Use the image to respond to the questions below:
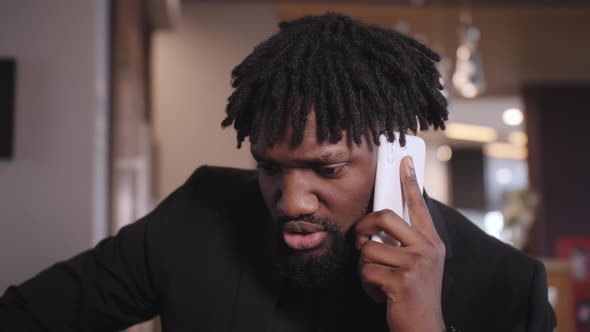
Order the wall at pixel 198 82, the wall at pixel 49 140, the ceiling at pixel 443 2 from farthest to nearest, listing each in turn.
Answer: the ceiling at pixel 443 2
the wall at pixel 198 82
the wall at pixel 49 140

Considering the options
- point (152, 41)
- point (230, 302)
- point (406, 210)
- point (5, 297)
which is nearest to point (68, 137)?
point (5, 297)

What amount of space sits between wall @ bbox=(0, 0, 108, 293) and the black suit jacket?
40 centimetres

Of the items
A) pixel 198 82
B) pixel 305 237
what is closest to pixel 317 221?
pixel 305 237

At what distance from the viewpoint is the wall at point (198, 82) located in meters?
4.46

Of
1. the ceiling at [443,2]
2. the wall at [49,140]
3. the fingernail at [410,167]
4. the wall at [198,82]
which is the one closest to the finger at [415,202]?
the fingernail at [410,167]

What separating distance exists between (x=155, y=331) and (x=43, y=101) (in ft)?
Result: 8.60

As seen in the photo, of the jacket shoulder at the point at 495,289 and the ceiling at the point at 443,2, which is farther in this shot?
the ceiling at the point at 443,2

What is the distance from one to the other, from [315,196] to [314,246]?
0.09m

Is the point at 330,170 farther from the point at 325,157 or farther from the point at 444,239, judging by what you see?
the point at 444,239

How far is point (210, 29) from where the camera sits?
4.65m

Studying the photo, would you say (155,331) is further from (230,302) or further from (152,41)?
(230,302)

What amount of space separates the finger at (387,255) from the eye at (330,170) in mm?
141

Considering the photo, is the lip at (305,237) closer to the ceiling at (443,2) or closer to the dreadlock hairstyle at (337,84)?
the dreadlock hairstyle at (337,84)

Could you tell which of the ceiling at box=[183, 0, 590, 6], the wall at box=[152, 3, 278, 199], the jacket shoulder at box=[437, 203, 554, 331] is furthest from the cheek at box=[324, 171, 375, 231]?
the ceiling at box=[183, 0, 590, 6]
